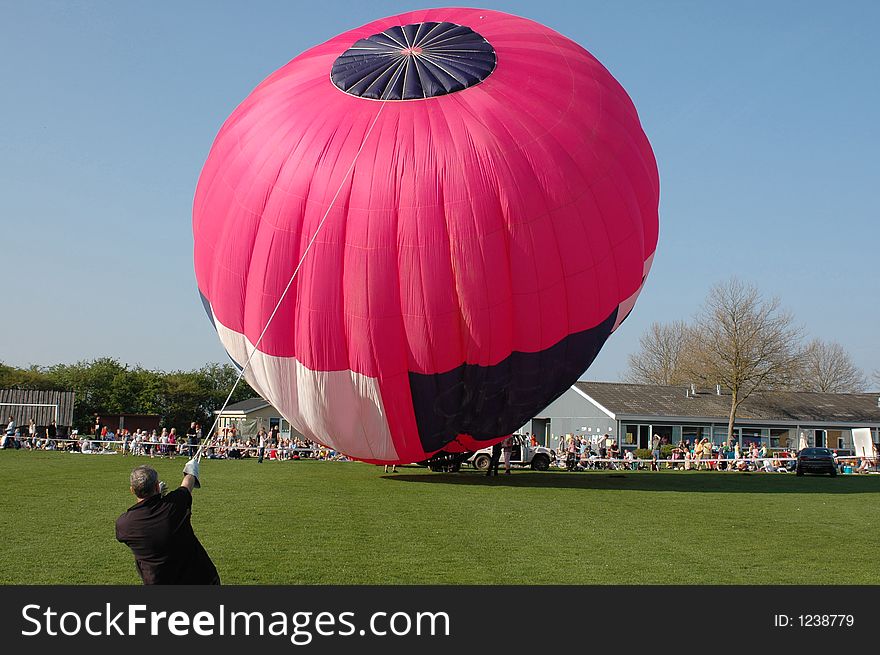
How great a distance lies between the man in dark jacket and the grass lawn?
250 centimetres

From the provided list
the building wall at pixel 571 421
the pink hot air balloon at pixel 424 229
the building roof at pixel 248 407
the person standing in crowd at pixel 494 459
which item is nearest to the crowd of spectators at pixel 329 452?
the building wall at pixel 571 421

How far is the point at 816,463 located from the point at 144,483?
2772cm

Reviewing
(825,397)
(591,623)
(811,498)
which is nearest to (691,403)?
(825,397)

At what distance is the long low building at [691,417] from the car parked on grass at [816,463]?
583 inches

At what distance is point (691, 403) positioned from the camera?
4962 cm

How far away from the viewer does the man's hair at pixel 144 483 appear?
18.5ft

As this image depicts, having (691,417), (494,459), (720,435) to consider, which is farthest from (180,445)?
(720,435)

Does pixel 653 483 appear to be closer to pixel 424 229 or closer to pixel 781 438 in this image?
pixel 424 229

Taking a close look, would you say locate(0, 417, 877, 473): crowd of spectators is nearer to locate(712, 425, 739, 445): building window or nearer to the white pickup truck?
the white pickup truck

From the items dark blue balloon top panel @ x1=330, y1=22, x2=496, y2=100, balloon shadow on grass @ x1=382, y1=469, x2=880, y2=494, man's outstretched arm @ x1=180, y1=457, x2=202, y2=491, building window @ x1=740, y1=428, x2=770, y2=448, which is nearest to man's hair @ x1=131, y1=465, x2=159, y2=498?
man's outstretched arm @ x1=180, y1=457, x2=202, y2=491

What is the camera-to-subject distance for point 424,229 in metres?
12.7

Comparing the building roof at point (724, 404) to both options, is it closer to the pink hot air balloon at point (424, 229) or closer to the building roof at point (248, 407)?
the building roof at point (248, 407)

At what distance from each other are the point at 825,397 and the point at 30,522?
169 feet

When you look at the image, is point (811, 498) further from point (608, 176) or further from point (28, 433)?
point (28, 433)
